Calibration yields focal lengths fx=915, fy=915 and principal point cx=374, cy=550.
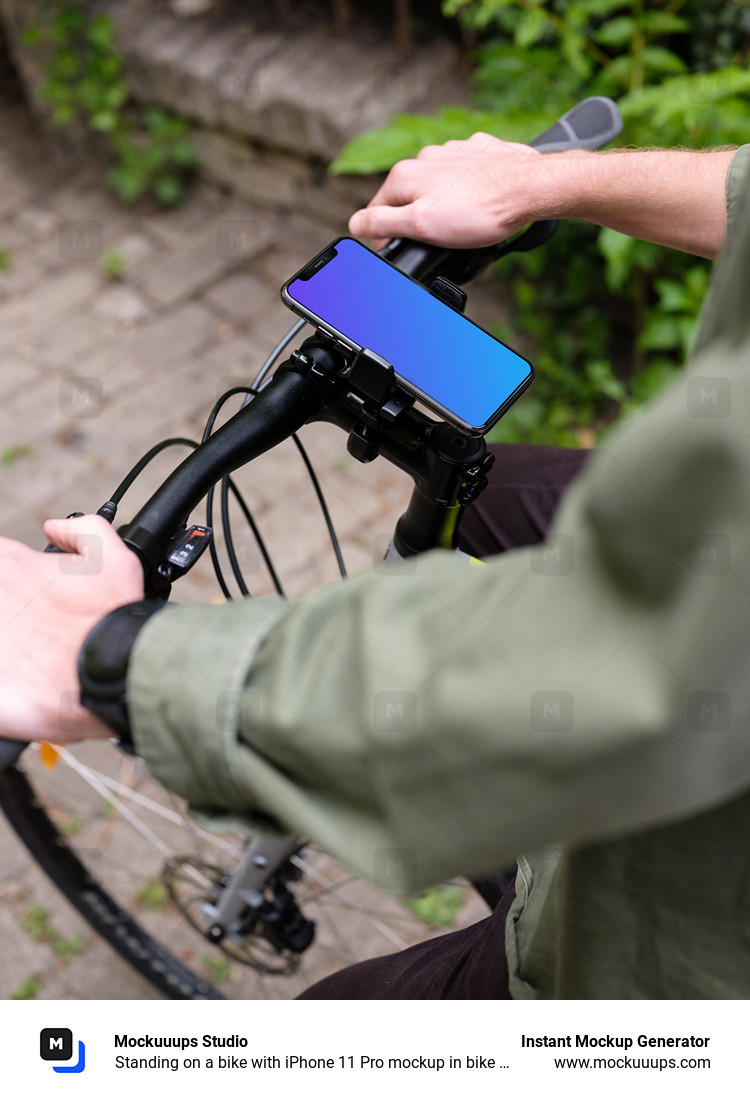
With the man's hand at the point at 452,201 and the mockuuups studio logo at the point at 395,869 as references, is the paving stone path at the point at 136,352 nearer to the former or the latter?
the man's hand at the point at 452,201

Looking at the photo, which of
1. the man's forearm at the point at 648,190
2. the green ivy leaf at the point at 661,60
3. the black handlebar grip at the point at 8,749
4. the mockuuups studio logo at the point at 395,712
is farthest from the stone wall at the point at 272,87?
the mockuuups studio logo at the point at 395,712

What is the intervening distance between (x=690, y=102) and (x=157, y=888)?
2673mm

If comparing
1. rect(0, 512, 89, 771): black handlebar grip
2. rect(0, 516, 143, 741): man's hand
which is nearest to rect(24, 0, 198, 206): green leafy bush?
rect(0, 516, 143, 741): man's hand

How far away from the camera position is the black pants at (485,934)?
3.98 feet

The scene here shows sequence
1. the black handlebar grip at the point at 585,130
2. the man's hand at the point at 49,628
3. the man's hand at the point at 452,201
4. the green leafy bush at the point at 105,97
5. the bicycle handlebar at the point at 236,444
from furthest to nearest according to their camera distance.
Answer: the green leafy bush at the point at 105,97 < the black handlebar grip at the point at 585,130 < the man's hand at the point at 452,201 < the bicycle handlebar at the point at 236,444 < the man's hand at the point at 49,628

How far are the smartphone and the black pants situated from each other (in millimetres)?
507

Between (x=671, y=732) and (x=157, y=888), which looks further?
(x=157, y=888)

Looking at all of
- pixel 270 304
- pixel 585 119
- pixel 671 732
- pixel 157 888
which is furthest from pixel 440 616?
pixel 270 304

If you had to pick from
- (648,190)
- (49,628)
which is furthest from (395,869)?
(648,190)

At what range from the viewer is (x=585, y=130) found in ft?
4.87

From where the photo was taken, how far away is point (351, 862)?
73 centimetres

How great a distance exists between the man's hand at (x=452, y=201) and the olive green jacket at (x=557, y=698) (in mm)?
705

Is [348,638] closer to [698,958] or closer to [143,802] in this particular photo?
[698,958]
